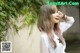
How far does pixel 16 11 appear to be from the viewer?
6.65 m

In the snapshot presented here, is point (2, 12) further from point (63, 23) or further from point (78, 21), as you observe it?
point (63, 23)

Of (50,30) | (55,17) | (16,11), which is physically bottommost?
(50,30)

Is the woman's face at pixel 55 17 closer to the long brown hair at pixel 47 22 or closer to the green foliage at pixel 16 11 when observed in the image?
the long brown hair at pixel 47 22

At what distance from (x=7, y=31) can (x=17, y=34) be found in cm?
25

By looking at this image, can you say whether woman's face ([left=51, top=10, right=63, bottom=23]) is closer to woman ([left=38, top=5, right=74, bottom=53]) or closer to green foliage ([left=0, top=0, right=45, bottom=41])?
woman ([left=38, top=5, right=74, bottom=53])

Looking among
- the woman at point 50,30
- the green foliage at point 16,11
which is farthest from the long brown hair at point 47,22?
the green foliage at point 16,11

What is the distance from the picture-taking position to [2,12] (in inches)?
248

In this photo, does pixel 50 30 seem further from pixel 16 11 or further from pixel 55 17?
pixel 16 11

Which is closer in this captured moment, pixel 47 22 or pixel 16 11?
pixel 47 22

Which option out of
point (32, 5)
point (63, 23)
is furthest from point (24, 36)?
point (63, 23)

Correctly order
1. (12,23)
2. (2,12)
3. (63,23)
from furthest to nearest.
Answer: (12,23)
(2,12)
(63,23)

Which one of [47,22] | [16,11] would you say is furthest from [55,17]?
[16,11]

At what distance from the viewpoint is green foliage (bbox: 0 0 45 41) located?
638 centimetres

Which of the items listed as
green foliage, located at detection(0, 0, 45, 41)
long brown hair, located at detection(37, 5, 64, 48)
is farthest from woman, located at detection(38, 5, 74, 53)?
green foliage, located at detection(0, 0, 45, 41)
